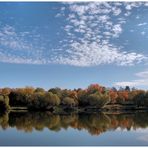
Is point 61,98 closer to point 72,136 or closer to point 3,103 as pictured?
point 3,103

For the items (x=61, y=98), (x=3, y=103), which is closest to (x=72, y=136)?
(x=3, y=103)

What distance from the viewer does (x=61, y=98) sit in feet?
106

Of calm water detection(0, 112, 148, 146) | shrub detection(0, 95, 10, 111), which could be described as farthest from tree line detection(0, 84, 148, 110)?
calm water detection(0, 112, 148, 146)

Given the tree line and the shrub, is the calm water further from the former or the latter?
the tree line

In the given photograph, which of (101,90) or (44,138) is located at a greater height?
(101,90)

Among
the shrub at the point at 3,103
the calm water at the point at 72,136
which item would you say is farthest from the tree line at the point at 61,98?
the calm water at the point at 72,136

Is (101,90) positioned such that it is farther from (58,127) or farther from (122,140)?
(122,140)

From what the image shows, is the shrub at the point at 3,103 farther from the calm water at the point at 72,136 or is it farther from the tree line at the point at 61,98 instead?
the calm water at the point at 72,136

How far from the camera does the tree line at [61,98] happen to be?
29906 millimetres

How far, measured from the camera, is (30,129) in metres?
15.1

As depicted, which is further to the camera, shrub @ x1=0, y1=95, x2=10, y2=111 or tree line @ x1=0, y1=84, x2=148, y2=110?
tree line @ x1=0, y1=84, x2=148, y2=110

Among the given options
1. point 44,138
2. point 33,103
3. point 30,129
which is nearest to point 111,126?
point 30,129

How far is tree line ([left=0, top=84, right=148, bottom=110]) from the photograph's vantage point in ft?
98.1

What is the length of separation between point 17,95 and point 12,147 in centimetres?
2158
